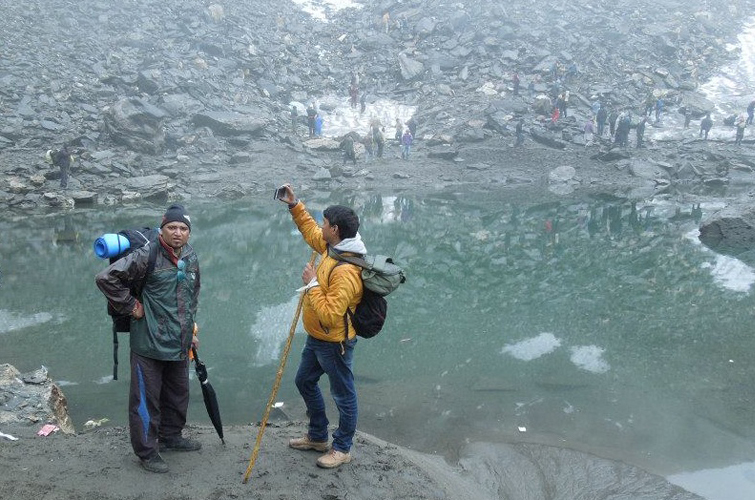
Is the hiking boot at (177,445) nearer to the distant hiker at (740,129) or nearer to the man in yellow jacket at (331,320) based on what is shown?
the man in yellow jacket at (331,320)

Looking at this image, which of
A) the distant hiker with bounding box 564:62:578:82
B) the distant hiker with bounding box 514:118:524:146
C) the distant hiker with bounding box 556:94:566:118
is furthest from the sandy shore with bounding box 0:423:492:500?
the distant hiker with bounding box 564:62:578:82

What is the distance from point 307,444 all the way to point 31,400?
2.51 meters

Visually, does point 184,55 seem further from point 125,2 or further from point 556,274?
point 556,274

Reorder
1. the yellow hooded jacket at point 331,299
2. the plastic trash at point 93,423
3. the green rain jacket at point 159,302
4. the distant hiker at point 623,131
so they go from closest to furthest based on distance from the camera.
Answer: the green rain jacket at point 159,302 < the yellow hooded jacket at point 331,299 < the plastic trash at point 93,423 < the distant hiker at point 623,131

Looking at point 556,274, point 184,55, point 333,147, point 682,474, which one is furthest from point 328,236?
point 184,55

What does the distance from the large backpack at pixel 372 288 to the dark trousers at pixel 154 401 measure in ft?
4.01

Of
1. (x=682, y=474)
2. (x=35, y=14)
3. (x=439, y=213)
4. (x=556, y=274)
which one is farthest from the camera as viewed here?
(x=35, y=14)

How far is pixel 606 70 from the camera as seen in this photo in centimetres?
3053

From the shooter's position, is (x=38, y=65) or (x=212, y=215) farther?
(x=38, y=65)

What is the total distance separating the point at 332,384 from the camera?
12.1 feet

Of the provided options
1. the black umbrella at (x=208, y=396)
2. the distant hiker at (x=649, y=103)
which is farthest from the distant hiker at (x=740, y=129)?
the black umbrella at (x=208, y=396)

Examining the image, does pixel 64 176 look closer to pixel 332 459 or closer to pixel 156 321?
pixel 156 321

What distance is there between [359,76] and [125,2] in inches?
540

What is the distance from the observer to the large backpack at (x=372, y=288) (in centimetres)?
342
